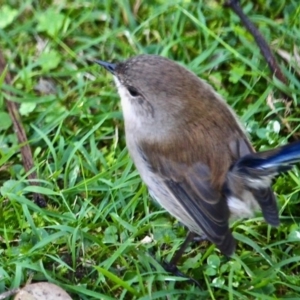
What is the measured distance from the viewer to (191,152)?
4414 mm

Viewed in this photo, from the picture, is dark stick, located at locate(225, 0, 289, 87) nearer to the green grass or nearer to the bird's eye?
the green grass

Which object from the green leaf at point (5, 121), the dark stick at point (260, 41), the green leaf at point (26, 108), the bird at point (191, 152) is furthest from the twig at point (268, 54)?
the green leaf at point (5, 121)

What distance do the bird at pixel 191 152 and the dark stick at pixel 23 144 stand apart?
736mm

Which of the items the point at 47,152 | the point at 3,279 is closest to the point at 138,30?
the point at 47,152

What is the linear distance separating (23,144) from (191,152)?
4.06 ft

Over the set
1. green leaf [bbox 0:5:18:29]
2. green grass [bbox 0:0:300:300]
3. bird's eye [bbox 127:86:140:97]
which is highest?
green leaf [bbox 0:5:18:29]

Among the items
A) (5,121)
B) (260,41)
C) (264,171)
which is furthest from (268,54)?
(5,121)

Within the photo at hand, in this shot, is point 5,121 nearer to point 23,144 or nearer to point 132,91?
point 23,144

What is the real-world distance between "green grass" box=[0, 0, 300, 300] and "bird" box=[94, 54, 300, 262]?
1.01ft

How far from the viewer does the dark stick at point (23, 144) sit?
16.5ft

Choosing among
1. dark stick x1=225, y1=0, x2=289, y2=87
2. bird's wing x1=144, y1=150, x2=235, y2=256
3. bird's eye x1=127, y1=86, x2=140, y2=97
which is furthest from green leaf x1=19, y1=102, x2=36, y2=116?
dark stick x1=225, y1=0, x2=289, y2=87

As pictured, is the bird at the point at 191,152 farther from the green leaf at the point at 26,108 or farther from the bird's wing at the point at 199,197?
the green leaf at the point at 26,108

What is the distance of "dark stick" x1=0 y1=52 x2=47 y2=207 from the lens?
5027 mm

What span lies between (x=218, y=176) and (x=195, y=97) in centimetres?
48
